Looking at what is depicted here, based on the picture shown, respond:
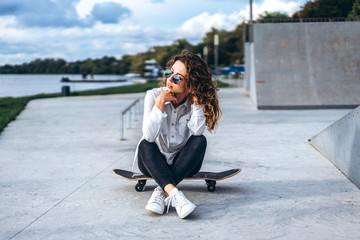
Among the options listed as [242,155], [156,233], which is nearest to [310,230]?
[156,233]

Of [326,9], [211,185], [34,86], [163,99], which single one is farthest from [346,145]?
[34,86]

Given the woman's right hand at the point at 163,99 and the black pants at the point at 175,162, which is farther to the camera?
the woman's right hand at the point at 163,99

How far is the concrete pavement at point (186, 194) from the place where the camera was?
328cm

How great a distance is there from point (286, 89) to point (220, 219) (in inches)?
412

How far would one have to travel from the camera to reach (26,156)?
6.51m

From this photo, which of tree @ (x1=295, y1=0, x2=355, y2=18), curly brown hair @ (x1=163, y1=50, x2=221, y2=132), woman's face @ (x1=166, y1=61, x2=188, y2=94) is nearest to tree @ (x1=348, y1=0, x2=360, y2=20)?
tree @ (x1=295, y1=0, x2=355, y2=18)

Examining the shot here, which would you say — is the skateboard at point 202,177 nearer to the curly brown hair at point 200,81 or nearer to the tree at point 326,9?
the curly brown hair at point 200,81

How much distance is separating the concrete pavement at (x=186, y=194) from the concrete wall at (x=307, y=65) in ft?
17.1

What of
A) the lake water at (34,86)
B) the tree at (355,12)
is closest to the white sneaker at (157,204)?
the tree at (355,12)

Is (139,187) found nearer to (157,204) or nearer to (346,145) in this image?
(157,204)

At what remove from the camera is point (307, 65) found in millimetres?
13680

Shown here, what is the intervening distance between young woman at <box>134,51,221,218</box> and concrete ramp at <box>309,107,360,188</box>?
5.14 feet

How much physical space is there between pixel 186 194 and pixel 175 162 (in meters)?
0.50

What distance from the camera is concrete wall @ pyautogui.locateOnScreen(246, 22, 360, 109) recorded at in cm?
1317
